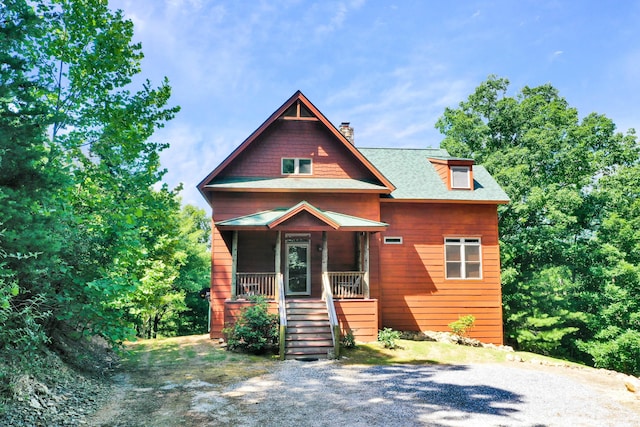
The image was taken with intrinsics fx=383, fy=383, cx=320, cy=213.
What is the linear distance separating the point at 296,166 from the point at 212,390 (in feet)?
31.1

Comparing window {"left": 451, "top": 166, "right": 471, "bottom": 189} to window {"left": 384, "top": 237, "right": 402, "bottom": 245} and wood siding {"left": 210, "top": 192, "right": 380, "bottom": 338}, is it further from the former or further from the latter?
wood siding {"left": 210, "top": 192, "right": 380, "bottom": 338}

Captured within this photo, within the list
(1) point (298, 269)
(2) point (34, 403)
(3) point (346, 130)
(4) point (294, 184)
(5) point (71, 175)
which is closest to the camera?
(2) point (34, 403)

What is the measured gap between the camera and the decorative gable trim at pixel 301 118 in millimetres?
14367

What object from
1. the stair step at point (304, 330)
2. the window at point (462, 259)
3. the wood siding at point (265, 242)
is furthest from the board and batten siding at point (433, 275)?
the stair step at point (304, 330)

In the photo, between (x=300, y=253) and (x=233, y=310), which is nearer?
(x=233, y=310)

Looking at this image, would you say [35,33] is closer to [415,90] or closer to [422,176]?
[422,176]

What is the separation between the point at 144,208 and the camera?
28.6 feet

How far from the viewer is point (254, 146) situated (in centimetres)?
1507

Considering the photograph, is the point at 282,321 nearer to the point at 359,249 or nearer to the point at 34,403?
the point at 359,249

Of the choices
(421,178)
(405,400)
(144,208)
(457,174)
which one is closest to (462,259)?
(457,174)

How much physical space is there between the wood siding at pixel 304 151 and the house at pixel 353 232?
0.13ft

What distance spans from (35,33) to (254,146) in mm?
9720

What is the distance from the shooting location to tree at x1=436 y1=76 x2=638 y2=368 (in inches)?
765

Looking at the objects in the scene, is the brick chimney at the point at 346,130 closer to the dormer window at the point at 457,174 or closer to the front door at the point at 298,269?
the dormer window at the point at 457,174
